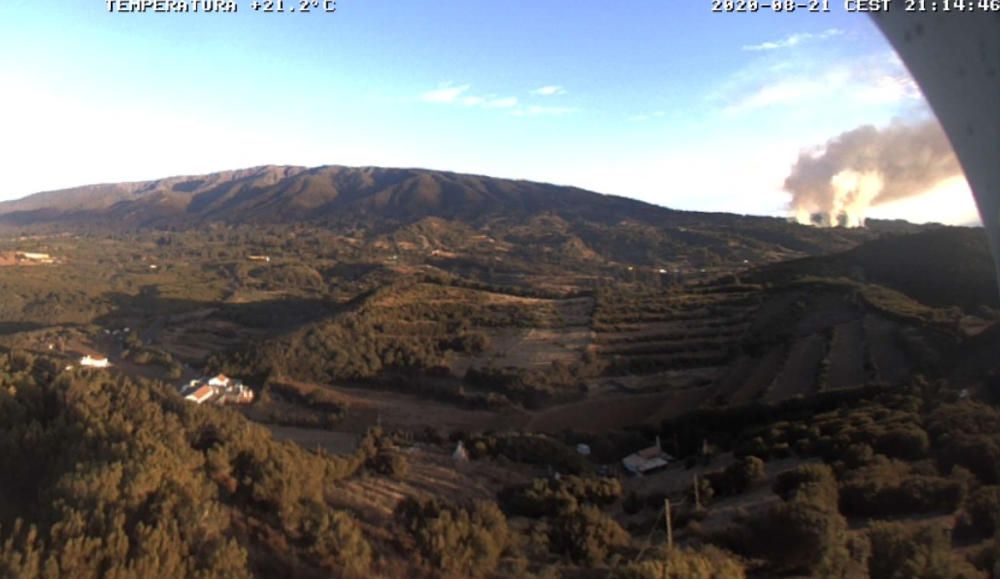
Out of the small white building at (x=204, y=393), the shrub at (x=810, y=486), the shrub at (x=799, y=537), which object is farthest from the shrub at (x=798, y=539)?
the small white building at (x=204, y=393)

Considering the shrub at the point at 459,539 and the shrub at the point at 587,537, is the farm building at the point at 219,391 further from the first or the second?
the shrub at the point at 587,537

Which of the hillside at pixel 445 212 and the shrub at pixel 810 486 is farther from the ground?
the hillside at pixel 445 212

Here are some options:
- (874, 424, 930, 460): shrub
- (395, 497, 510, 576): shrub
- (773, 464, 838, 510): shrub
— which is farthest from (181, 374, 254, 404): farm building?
(874, 424, 930, 460): shrub

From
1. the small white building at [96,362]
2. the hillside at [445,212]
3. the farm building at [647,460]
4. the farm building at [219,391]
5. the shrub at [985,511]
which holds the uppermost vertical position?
the hillside at [445,212]

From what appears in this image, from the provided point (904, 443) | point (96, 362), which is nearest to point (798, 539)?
point (904, 443)

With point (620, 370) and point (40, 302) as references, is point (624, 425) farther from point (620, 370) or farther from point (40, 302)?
point (40, 302)

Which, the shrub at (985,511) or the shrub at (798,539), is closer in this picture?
the shrub at (798,539)

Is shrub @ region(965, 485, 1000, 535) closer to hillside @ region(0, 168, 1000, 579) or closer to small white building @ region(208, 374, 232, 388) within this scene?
hillside @ region(0, 168, 1000, 579)

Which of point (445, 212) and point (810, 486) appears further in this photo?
point (445, 212)

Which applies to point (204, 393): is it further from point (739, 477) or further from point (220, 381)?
point (739, 477)

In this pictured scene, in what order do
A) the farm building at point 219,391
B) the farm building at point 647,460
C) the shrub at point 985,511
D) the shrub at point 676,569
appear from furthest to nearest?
the farm building at point 219,391, the farm building at point 647,460, the shrub at point 985,511, the shrub at point 676,569

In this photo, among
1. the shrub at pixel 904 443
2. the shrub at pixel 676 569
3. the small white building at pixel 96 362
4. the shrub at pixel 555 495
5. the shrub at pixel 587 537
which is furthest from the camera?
the small white building at pixel 96 362
